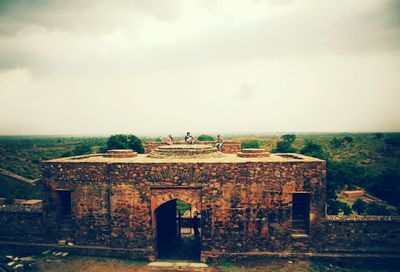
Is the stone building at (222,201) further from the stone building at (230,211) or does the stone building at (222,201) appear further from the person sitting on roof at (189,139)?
the person sitting on roof at (189,139)

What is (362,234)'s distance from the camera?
11.4 m

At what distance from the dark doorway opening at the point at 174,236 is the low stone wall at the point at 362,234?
5.86m

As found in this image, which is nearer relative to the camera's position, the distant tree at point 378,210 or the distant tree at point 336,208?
the distant tree at point 378,210

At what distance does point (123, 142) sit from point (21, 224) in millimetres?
21170

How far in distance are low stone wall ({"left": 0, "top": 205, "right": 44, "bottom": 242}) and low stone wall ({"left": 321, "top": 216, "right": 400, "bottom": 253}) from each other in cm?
1282

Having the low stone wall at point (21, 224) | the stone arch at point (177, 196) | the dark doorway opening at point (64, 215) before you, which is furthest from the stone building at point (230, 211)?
the low stone wall at point (21, 224)

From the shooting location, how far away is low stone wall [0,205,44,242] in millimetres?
12680

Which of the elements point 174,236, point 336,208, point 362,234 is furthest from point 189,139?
point 336,208

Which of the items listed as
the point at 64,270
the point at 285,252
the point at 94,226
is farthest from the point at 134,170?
the point at 285,252

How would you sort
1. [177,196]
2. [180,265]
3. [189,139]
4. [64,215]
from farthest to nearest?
[189,139] < [64,215] < [177,196] < [180,265]

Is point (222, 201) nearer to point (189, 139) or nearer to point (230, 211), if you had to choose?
point (230, 211)

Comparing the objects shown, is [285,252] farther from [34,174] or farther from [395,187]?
[34,174]

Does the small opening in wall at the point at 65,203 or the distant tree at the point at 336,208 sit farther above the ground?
the small opening in wall at the point at 65,203

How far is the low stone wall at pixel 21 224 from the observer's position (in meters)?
12.7
